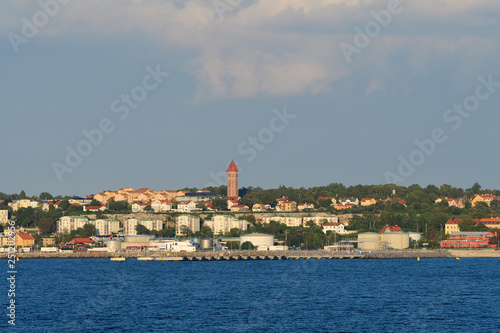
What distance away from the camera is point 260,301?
2116 inches

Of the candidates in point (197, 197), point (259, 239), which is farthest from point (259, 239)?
point (197, 197)

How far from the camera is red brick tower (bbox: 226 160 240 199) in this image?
188 m

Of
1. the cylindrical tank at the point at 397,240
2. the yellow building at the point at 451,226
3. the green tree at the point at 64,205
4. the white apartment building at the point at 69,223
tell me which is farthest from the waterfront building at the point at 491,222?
the green tree at the point at 64,205

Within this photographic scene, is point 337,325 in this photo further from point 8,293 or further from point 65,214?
point 65,214

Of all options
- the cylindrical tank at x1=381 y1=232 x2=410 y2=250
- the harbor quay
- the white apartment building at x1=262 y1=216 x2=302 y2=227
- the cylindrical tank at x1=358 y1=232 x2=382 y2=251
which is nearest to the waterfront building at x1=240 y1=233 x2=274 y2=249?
the harbor quay

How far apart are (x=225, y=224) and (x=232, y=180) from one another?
1424 inches

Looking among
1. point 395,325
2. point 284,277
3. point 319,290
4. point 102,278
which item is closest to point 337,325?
point 395,325

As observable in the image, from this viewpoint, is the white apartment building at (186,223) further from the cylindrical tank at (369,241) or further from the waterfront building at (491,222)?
the waterfront building at (491,222)

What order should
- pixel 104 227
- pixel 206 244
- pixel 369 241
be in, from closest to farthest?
pixel 369 241 < pixel 206 244 < pixel 104 227

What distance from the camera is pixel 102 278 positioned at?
2970 inches

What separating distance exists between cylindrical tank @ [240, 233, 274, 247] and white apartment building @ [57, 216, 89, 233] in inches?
1607

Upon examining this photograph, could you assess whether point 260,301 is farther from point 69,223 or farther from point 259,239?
point 69,223

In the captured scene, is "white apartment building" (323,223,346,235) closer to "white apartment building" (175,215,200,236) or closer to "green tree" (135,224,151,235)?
"white apartment building" (175,215,200,236)

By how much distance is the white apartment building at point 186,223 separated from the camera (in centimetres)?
15462
